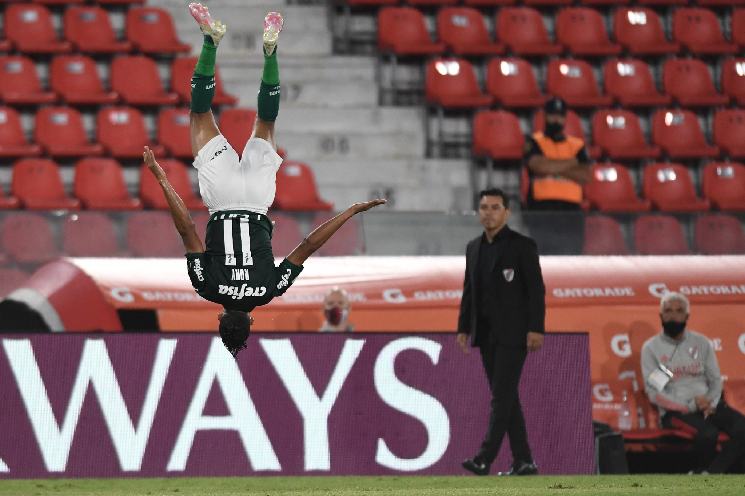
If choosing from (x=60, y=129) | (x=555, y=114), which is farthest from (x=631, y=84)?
(x=60, y=129)

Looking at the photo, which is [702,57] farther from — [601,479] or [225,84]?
[601,479]

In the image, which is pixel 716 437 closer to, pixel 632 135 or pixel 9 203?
pixel 632 135

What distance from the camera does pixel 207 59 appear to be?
8.29 metres

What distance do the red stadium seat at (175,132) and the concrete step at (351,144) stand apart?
1.17m

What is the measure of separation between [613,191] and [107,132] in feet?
18.6

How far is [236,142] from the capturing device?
14422 mm

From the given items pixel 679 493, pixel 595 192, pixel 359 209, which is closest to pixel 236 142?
pixel 595 192

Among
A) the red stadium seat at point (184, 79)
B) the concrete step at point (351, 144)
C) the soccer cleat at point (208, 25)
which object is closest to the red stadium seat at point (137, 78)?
the red stadium seat at point (184, 79)

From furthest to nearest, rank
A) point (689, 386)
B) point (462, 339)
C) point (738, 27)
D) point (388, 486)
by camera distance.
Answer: point (738, 27), point (689, 386), point (462, 339), point (388, 486)

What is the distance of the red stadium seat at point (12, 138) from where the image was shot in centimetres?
1451

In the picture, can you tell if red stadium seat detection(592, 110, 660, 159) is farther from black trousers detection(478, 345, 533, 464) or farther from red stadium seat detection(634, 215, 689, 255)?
black trousers detection(478, 345, 533, 464)

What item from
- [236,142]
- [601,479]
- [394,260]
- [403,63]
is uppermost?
[403,63]

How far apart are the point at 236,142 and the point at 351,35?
302cm

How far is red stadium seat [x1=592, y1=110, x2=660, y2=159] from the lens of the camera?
1521 cm
